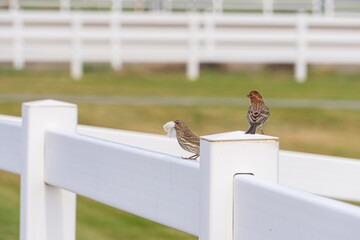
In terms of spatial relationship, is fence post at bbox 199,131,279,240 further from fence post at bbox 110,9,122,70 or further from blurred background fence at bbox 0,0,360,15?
blurred background fence at bbox 0,0,360,15

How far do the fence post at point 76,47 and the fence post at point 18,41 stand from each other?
A: 147cm

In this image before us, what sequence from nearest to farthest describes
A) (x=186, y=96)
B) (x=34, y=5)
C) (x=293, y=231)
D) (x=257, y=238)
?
1. (x=293, y=231)
2. (x=257, y=238)
3. (x=186, y=96)
4. (x=34, y=5)

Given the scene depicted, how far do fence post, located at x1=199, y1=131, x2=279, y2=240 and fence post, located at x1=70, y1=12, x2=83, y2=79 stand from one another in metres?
18.1

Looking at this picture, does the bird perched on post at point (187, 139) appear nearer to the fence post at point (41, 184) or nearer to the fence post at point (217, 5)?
the fence post at point (41, 184)

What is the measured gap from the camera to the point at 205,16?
21.7m

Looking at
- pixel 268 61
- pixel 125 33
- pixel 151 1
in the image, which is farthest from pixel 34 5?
pixel 268 61

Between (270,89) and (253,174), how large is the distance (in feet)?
43.6

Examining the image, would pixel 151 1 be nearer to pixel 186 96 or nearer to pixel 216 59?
pixel 216 59

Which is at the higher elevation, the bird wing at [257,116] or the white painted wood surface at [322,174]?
the bird wing at [257,116]

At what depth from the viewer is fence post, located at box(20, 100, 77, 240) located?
3246 millimetres

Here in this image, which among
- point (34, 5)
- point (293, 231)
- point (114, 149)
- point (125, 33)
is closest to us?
point (293, 231)

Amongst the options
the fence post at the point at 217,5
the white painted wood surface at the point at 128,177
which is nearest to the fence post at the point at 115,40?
the fence post at the point at 217,5

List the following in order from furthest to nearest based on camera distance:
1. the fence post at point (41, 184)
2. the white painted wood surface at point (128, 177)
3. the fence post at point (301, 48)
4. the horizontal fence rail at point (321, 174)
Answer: the fence post at point (301, 48) < the fence post at point (41, 184) < the horizontal fence rail at point (321, 174) < the white painted wood surface at point (128, 177)

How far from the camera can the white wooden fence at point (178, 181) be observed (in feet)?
6.06
